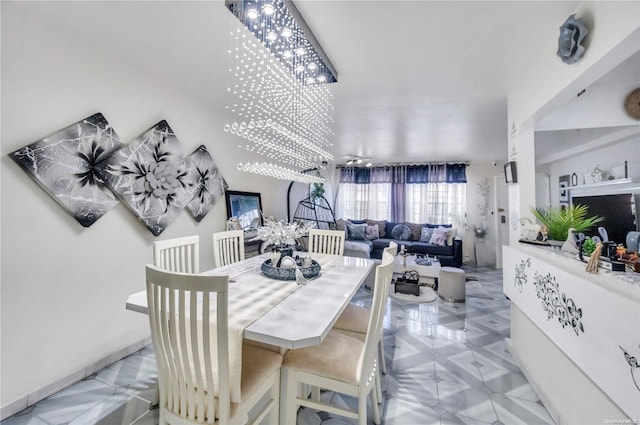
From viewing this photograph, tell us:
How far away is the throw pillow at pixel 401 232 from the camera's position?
6.06 m

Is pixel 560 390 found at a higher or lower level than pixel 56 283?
lower

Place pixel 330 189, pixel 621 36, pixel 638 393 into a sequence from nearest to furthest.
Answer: pixel 638 393 < pixel 621 36 < pixel 330 189

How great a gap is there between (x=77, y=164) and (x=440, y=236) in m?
5.75

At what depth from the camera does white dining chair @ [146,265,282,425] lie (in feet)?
3.25

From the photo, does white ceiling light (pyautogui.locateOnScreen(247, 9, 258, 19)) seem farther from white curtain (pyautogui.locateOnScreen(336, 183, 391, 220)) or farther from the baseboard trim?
white curtain (pyautogui.locateOnScreen(336, 183, 391, 220))

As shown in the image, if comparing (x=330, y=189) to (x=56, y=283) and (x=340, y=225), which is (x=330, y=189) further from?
(x=56, y=283)

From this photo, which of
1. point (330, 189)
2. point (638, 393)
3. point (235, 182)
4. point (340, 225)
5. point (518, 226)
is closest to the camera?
point (638, 393)

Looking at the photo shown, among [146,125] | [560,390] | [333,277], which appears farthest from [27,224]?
[560,390]

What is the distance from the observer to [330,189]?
7094 mm

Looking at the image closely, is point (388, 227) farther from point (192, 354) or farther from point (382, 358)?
point (192, 354)

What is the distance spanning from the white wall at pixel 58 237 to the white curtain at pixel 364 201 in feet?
16.7

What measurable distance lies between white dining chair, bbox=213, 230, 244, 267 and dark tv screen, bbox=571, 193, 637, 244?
11.5ft

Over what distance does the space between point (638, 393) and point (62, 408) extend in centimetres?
293

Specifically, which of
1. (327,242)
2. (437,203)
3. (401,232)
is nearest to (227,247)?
(327,242)
